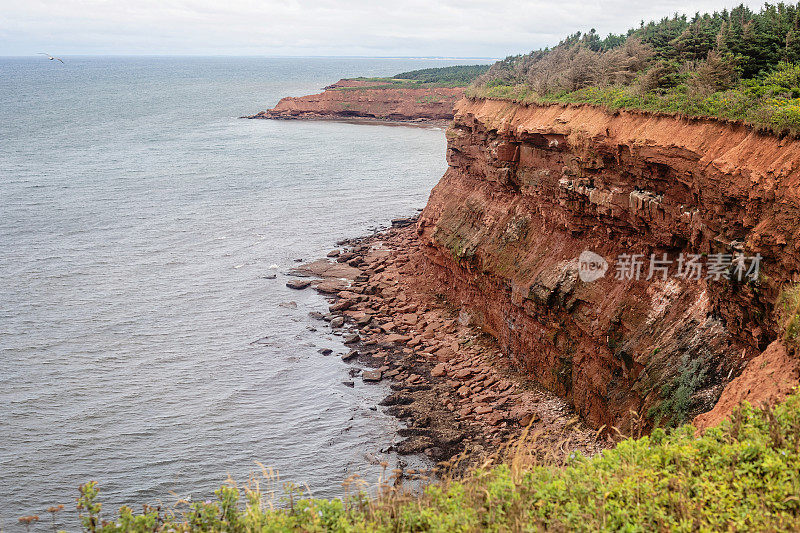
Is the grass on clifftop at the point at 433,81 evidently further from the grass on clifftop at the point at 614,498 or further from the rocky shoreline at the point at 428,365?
the grass on clifftop at the point at 614,498

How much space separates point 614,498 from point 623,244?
1572 cm

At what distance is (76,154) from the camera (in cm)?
8025

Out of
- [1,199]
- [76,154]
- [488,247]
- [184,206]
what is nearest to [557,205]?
[488,247]

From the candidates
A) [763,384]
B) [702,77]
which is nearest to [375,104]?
[702,77]

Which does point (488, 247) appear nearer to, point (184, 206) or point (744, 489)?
point (744, 489)

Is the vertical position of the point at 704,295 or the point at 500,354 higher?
the point at 704,295

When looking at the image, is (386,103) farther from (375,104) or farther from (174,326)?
(174,326)

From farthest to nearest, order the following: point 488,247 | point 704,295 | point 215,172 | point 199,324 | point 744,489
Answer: point 215,172 → point 199,324 → point 488,247 → point 704,295 → point 744,489

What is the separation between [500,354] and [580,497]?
62.6 feet

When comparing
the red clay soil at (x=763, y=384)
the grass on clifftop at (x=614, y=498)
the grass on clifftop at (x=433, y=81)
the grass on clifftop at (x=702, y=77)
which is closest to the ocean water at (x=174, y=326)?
the grass on clifftop at (x=614, y=498)

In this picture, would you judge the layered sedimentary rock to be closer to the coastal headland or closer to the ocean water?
Answer: the coastal headland

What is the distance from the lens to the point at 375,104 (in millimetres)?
122625

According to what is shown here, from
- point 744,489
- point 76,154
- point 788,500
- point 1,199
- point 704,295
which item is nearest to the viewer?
point 788,500

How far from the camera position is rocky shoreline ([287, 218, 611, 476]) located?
22.4 meters
